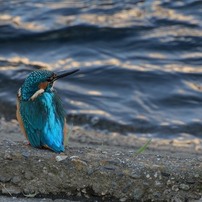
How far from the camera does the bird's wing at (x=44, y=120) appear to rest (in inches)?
159

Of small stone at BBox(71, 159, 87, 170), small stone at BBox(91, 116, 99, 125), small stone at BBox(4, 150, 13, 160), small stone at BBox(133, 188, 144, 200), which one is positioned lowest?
small stone at BBox(91, 116, 99, 125)

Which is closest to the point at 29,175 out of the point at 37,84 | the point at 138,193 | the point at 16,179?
the point at 16,179

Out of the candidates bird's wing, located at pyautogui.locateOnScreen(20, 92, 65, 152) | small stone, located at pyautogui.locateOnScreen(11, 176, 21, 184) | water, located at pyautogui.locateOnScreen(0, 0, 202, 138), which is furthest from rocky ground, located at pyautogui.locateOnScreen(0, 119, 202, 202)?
water, located at pyautogui.locateOnScreen(0, 0, 202, 138)

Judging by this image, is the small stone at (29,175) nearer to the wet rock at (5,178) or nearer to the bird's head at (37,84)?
the wet rock at (5,178)

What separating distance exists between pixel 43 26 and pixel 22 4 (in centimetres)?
76

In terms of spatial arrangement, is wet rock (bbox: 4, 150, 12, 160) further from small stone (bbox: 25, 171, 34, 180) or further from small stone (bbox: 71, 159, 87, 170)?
small stone (bbox: 71, 159, 87, 170)

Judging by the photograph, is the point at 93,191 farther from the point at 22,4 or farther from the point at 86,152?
the point at 22,4

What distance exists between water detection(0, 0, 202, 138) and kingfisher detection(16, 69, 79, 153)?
3196 millimetres

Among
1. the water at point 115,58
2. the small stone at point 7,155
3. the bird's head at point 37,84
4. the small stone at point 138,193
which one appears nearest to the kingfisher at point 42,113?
the bird's head at point 37,84

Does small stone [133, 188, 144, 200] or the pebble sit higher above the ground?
the pebble

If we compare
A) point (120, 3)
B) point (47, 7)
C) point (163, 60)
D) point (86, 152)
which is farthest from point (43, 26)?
point (86, 152)

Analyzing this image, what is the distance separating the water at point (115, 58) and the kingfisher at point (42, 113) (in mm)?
3196

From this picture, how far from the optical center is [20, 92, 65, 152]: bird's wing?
4.03 meters

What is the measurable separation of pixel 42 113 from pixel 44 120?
0.17 feet
